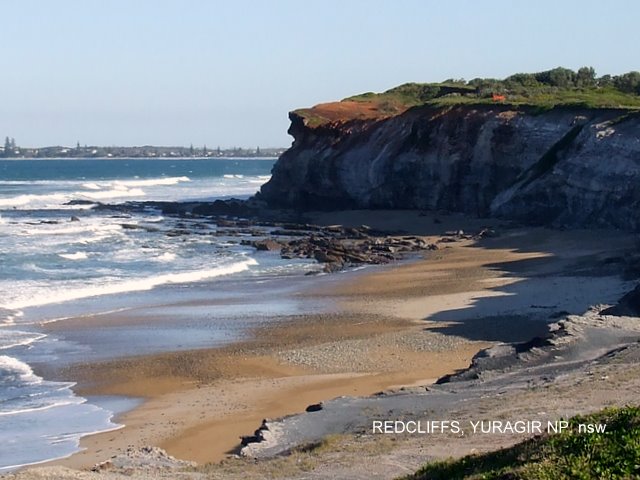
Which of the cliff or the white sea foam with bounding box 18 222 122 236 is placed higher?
the cliff

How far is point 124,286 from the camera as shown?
1239 inches

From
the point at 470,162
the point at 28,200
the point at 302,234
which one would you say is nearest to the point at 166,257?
the point at 302,234

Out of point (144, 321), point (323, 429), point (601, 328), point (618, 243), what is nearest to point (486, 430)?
point (323, 429)

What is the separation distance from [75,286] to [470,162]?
25214 millimetres

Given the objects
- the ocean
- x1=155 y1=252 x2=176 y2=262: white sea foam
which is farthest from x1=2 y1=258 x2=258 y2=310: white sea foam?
x1=155 y1=252 x2=176 y2=262: white sea foam

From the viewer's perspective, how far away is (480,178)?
50.8 metres

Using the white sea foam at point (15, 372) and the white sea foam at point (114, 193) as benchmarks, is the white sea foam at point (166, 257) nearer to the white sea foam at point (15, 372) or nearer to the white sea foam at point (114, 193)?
the white sea foam at point (15, 372)

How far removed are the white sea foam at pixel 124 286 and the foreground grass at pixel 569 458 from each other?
20198mm

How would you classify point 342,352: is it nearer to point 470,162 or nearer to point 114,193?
point 470,162

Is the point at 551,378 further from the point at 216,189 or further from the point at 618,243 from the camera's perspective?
the point at 216,189

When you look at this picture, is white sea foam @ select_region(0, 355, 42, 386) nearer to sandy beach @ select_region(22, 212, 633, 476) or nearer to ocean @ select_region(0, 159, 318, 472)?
ocean @ select_region(0, 159, 318, 472)

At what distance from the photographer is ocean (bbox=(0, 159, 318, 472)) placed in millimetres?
16453

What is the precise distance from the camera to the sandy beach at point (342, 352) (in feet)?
53.0

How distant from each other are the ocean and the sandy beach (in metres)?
0.70
